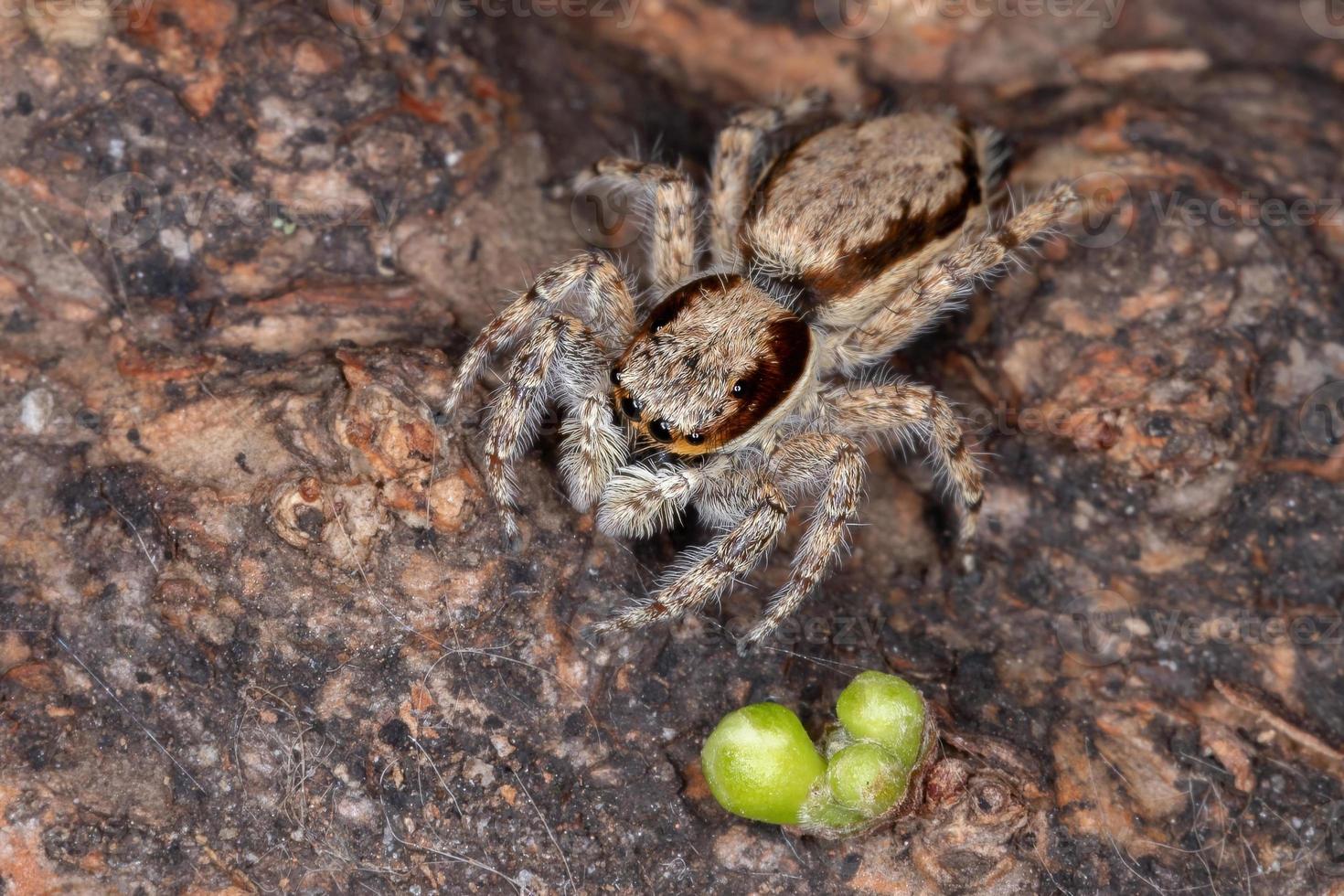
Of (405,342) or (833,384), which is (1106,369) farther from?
(405,342)

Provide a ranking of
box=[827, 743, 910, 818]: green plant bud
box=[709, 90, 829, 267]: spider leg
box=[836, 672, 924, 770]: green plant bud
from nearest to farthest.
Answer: box=[827, 743, 910, 818]: green plant bud, box=[836, 672, 924, 770]: green plant bud, box=[709, 90, 829, 267]: spider leg

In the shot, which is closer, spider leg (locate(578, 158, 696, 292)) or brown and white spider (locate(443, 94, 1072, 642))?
brown and white spider (locate(443, 94, 1072, 642))

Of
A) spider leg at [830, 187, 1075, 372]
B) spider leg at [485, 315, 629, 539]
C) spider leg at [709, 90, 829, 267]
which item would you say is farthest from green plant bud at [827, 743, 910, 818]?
spider leg at [709, 90, 829, 267]

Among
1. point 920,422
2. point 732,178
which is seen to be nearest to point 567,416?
point 920,422

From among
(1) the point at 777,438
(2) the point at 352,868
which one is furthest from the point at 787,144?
(2) the point at 352,868

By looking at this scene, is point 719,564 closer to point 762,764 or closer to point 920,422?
point 762,764

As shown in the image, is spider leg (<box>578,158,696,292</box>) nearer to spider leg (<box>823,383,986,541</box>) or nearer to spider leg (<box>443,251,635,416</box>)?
spider leg (<box>443,251,635,416</box>)
